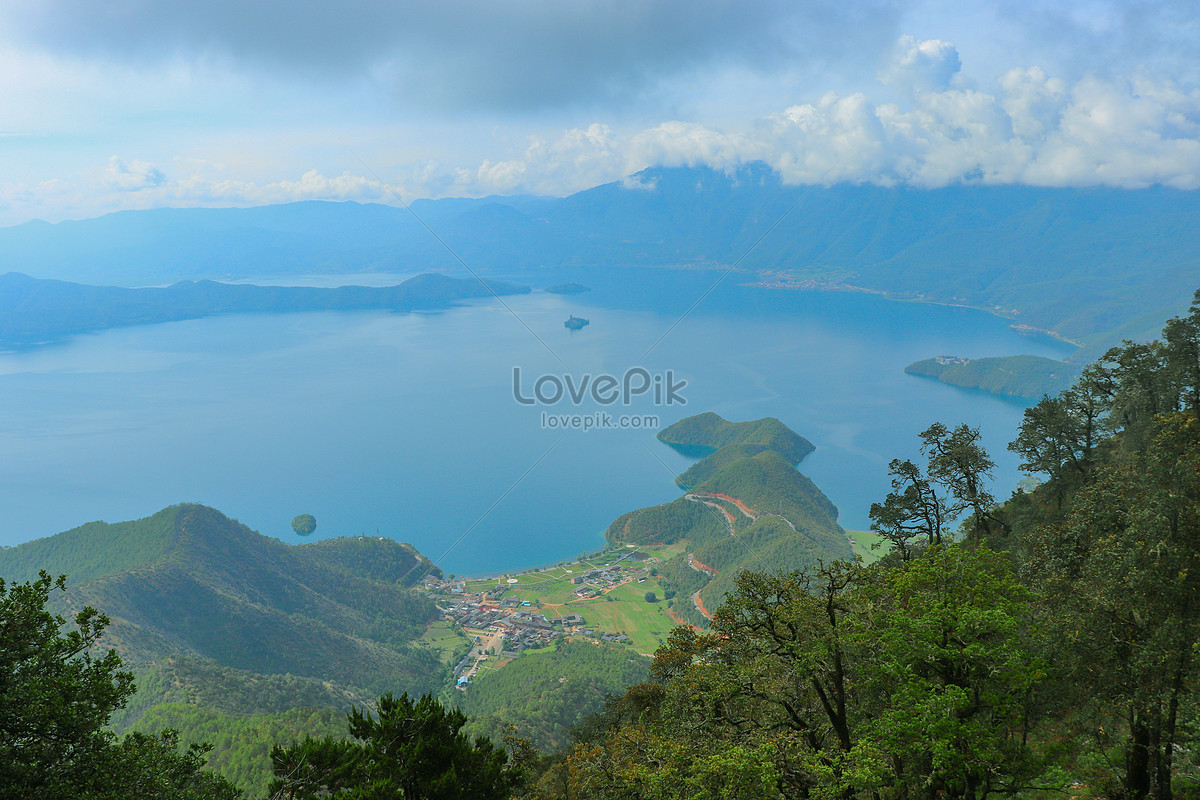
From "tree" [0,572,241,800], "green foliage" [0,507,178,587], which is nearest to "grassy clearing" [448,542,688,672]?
"green foliage" [0,507,178,587]

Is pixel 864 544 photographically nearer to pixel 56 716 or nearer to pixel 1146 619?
pixel 1146 619

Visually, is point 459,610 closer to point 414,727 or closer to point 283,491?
point 283,491

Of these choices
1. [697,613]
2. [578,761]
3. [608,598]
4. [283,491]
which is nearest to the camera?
[578,761]

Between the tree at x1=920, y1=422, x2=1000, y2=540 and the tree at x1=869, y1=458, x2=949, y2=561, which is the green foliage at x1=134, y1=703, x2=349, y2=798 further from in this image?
the tree at x1=920, y1=422, x2=1000, y2=540

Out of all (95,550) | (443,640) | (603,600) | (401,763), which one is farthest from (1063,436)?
(95,550)

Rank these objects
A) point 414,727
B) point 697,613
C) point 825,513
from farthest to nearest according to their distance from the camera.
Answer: point 825,513 < point 697,613 < point 414,727

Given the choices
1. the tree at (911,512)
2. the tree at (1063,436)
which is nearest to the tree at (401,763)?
the tree at (911,512)

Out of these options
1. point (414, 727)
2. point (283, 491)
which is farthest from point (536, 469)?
point (414, 727)
